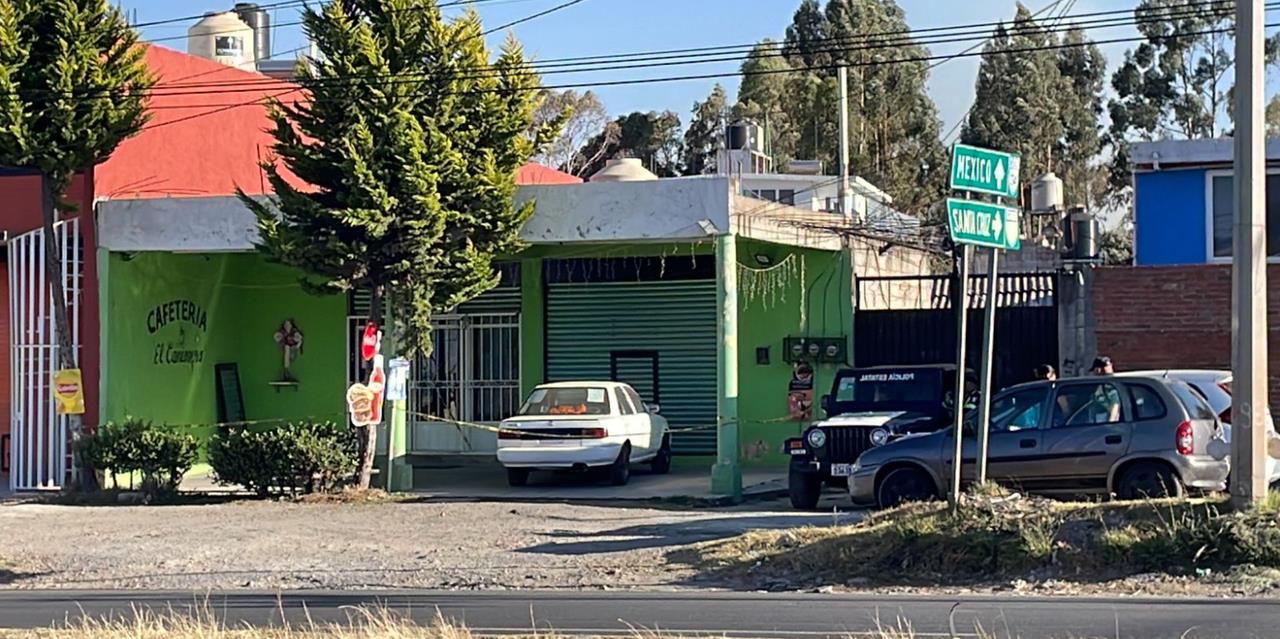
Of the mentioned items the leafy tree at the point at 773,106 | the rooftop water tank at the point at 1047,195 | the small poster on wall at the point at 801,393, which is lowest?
the small poster on wall at the point at 801,393

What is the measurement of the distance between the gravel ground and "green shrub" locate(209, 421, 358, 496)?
1.65 ft

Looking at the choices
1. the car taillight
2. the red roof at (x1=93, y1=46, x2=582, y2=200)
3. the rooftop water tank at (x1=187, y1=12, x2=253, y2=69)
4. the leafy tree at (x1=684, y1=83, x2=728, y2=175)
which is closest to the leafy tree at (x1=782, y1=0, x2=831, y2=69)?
the leafy tree at (x1=684, y1=83, x2=728, y2=175)

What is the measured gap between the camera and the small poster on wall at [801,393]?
79.8 feet

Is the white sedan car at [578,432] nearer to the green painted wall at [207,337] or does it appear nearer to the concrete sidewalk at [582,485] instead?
the concrete sidewalk at [582,485]

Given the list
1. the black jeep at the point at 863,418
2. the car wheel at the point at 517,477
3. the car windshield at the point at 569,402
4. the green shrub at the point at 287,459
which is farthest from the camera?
the car wheel at the point at 517,477

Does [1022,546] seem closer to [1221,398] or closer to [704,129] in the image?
[1221,398]

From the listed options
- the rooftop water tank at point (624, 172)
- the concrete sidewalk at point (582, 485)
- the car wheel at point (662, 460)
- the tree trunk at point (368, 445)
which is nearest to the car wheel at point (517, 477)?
the concrete sidewalk at point (582, 485)

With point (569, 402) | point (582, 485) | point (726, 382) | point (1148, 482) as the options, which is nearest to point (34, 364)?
point (569, 402)

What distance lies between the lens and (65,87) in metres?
20.6

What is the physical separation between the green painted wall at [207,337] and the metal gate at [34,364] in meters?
0.74

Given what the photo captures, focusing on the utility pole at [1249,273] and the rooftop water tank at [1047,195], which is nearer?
the utility pole at [1249,273]

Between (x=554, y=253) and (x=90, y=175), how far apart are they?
734 centimetres

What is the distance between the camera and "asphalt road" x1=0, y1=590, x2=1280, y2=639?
32.8ft

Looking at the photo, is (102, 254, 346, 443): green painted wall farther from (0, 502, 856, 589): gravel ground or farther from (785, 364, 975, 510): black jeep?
(785, 364, 975, 510): black jeep
